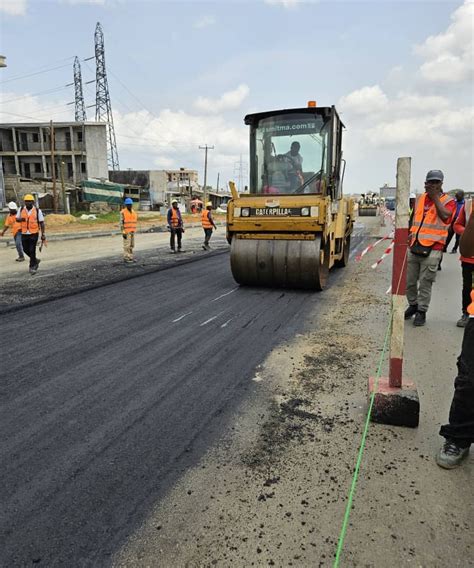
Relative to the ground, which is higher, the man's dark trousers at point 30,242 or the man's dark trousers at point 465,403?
the man's dark trousers at point 30,242

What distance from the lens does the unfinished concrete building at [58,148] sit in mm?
44594

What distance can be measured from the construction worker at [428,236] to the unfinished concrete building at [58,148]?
44571 millimetres

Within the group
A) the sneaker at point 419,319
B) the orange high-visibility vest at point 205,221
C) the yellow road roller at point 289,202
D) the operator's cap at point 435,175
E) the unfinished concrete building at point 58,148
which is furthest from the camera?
the unfinished concrete building at point 58,148

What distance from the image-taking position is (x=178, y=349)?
4.65m

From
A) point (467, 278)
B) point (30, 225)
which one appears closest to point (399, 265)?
point (467, 278)

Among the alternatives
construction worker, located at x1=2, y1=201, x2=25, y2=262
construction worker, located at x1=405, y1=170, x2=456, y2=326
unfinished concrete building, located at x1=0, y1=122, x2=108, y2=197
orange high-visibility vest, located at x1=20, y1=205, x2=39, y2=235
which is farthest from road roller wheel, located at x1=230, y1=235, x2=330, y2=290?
unfinished concrete building, located at x1=0, y1=122, x2=108, y2=197

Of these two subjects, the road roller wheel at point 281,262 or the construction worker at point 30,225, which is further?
the construction worker at point 30,225

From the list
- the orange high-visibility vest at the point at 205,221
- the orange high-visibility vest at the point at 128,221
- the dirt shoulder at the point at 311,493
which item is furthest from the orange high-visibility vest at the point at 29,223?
the dirt shoulder at the point at 311,493

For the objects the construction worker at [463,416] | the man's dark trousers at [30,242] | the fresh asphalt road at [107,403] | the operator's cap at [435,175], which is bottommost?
the fresh asphalt road at [107,403]

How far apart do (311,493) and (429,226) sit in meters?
4.14

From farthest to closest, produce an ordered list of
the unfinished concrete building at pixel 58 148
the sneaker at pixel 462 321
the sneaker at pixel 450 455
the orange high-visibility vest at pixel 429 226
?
the unfinished concrete building at pixel 58 148 < the sneaker at pixel 462 321 < the orange high-visibility vest at pixel 429 226 < the sneaker at pixel 450 455

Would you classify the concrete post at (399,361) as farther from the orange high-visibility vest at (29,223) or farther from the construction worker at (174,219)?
the construction worker at (174,219)

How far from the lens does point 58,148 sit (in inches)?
1786

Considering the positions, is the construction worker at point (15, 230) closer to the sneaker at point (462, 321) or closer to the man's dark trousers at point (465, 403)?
the sneaker at point (462, 321)
